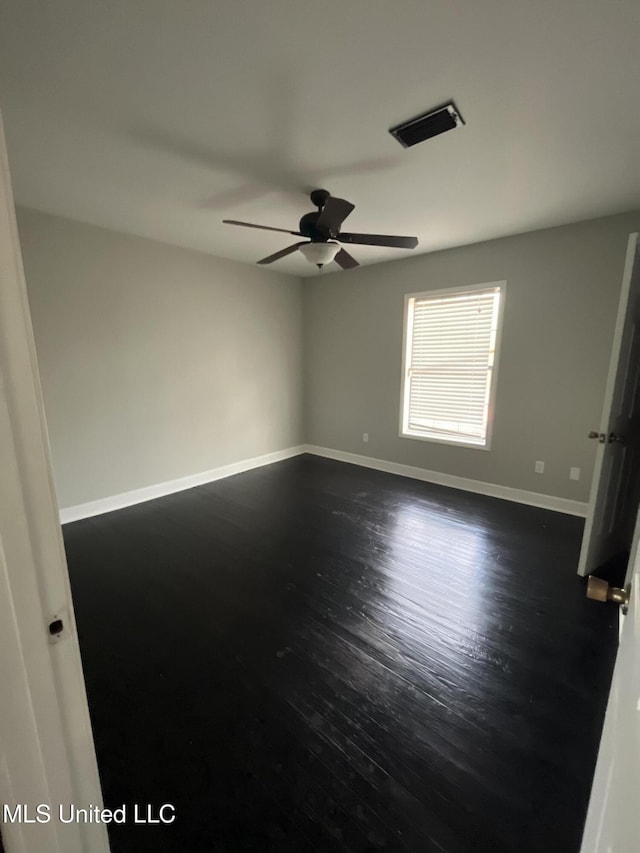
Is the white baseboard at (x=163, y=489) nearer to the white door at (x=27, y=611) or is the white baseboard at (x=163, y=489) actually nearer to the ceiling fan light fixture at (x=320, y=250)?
the ceiling fan light fixture at (x=320, y=250)

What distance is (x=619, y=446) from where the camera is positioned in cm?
233

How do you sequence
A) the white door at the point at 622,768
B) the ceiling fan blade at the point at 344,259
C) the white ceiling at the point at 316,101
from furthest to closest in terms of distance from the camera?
the ceiling fan blade at the point at 344,259
the white ceiling at the point at 316,101
the white door at the point at 622,768

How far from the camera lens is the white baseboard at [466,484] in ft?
11.1

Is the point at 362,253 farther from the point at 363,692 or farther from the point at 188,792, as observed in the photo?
the point at 188,792

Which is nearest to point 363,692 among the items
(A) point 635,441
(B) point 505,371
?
(A) point 635,441

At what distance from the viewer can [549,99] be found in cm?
162

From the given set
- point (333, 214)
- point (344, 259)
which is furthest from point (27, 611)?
point (344, 259)

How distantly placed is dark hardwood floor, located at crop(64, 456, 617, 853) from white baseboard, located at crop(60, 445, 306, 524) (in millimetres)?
361

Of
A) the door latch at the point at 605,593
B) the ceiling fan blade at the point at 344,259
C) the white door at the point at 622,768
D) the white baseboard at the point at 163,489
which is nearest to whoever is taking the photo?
the white door at the point at 622,768

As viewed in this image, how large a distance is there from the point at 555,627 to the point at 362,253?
3.56 metres

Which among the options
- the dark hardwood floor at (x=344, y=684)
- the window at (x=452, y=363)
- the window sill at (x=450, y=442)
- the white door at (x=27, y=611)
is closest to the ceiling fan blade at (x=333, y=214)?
the white door at (x=27, y=611)

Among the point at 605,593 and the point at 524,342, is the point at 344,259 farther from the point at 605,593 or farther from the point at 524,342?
the point at 605,593

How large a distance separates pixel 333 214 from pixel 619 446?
7.54 ft

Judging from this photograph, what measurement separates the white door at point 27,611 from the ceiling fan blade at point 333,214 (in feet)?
6.06
